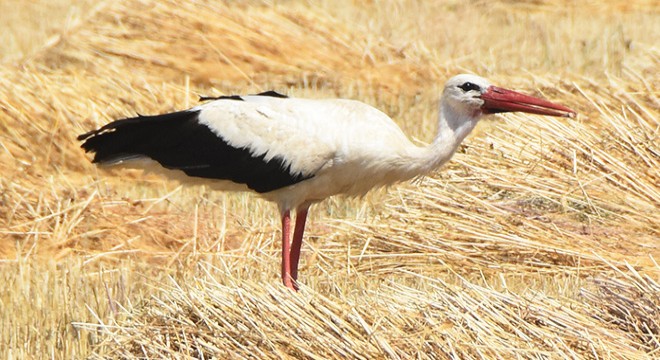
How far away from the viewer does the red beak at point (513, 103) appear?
5.48 meters

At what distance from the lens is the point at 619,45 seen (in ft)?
37.7

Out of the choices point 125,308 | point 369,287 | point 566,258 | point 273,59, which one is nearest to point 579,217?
point 566,258

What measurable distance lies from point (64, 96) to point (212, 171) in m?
2.58

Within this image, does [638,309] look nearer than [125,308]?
Yes

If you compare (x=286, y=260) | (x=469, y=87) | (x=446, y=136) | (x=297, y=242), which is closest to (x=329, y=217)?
(x=297, y=242)

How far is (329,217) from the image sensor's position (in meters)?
7.21

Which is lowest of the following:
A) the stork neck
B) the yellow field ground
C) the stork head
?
the yellow field ground

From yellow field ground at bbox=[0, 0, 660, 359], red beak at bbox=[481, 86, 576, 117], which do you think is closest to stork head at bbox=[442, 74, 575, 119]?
red beak at bbox=[481, 86, 576, 117]

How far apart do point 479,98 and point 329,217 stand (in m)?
1.84

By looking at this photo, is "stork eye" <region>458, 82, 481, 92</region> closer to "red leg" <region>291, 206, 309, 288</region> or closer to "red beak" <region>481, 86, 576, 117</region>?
"red beak" <region>481, 86, 576, 117</region>

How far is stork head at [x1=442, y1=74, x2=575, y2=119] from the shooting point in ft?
18.2

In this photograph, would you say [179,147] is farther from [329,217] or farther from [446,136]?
[329,217]

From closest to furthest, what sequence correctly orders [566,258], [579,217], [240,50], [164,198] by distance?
1. [566,258]
2. [579,217]
3. [164,198]
4. [240,50]

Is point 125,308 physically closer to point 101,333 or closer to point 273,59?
point 101,333
